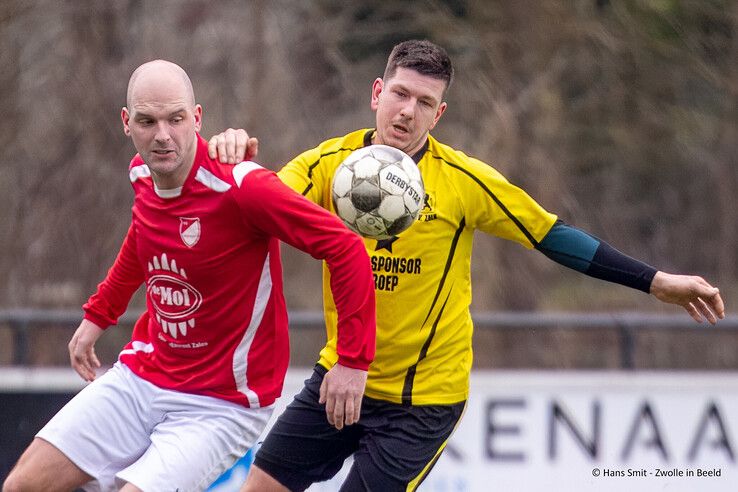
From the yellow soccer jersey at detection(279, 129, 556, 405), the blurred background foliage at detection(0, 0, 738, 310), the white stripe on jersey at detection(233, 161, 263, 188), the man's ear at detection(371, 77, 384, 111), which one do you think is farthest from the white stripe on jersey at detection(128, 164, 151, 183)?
the blurred background foliage at detection(0, 0, 738, 310)

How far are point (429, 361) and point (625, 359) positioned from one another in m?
3.67

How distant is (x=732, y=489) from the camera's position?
7.25 m

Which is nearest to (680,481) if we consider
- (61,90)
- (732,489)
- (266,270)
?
(732,489)

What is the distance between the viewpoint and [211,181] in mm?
4312

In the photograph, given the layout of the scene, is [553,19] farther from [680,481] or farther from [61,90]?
[680,481]

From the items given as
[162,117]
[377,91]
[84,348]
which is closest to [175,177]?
[162,117]

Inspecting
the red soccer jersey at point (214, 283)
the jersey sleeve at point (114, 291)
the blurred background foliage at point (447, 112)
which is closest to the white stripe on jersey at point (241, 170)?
the red soccer jersey at point (214, 283)

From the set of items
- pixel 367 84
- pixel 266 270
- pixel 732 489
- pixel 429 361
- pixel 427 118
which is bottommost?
pixel 732 489

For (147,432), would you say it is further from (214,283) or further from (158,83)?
(158,83)

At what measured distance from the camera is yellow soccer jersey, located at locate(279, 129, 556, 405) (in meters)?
4.75

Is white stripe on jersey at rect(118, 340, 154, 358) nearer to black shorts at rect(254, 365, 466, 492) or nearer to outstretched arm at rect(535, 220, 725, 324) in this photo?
black shorts at rect(254, 365, 466, 492)

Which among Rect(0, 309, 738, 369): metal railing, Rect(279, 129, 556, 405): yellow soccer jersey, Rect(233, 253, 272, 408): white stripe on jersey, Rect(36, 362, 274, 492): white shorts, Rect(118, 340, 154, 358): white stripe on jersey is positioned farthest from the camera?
Rect(0, 309, 738, 369): metal railing

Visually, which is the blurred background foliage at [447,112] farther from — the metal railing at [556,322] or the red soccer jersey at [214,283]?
the red soccer jersey at [214,283]

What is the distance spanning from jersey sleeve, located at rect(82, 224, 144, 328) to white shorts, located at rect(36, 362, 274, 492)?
414 mm
